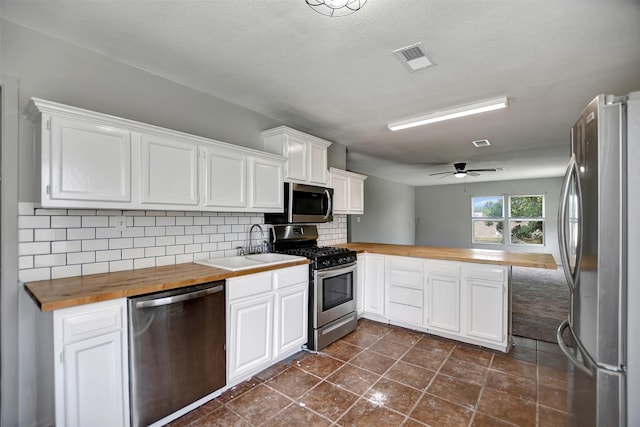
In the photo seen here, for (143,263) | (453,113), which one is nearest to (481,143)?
(453,113)

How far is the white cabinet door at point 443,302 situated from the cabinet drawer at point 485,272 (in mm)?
129

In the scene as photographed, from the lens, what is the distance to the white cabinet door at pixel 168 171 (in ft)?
7.02

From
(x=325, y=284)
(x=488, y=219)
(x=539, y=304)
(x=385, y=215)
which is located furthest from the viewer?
(x=488, y=219)

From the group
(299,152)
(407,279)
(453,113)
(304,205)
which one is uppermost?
(453,113)

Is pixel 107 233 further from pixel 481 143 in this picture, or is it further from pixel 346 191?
pixel 481 143

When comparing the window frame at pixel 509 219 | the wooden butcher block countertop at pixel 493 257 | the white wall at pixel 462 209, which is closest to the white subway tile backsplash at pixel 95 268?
the wooden butcher block countertop at pixel 493 257

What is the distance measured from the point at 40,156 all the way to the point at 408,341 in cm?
347

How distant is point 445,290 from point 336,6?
2.88 metres

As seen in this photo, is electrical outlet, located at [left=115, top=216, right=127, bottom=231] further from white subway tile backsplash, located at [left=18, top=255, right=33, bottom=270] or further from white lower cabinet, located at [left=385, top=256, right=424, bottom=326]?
white lower cabinet, located at [left=385, top=256, right=424, bottom=326]

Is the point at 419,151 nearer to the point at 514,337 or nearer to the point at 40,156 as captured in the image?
the point at 514,337

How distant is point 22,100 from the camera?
186 centimetres

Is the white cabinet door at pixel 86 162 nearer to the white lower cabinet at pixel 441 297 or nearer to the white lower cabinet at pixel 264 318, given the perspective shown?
the white lower cabinet at pixel 264 318

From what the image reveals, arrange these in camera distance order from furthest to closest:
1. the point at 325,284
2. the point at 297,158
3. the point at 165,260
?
1. the point at 297,158
2. the point at 325,284
3. the point at 165,260

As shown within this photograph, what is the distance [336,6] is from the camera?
5.31 ft
